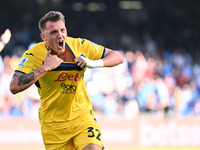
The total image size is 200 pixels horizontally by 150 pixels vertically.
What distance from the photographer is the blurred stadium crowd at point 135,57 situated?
47.6 ft

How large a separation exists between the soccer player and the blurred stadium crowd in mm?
7741

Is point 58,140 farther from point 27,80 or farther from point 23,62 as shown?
point 23,62

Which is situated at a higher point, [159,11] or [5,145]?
[159,11]

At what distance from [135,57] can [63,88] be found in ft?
37.5

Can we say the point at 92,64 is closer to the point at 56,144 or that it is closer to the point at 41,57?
the point at 41,57

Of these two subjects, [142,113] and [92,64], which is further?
[142,113]

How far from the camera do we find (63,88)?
17.8ft

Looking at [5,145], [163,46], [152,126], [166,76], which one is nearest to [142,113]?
[152,126]

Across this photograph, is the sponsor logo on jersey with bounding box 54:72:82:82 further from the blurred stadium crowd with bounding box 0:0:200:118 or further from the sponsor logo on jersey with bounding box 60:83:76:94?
the blurred stadium crowd with bounding box 0:0:200:118

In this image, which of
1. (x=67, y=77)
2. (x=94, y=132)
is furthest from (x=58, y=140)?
(x=67, y=77)

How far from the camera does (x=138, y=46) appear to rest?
64.8 feet

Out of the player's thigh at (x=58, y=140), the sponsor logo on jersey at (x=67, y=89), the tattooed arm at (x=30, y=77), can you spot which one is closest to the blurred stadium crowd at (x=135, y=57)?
the player's thigh at (x=58, y=140)

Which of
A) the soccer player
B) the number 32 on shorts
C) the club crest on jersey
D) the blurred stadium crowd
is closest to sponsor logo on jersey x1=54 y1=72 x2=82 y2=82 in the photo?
the soccer player

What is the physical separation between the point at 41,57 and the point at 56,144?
112 centimetres
